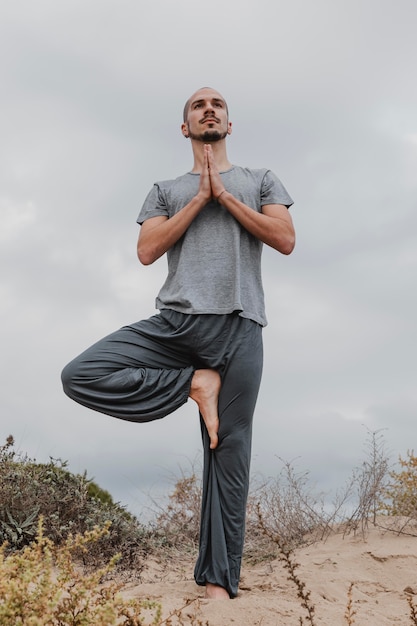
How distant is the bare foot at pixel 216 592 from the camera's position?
16.5 ft

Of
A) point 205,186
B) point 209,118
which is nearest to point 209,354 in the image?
point 205,186

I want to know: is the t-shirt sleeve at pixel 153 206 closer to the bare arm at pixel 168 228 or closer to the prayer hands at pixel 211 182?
the bare arm at pixel 168 228

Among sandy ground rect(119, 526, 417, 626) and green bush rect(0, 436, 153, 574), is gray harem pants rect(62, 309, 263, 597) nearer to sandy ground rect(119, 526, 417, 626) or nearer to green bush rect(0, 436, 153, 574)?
sandy ground rect(119, 526, 417, 626)

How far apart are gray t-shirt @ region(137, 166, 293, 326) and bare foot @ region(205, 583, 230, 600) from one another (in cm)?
179

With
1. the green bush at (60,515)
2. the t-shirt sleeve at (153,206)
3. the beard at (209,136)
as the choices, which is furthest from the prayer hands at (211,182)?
the green bush at (60,515)

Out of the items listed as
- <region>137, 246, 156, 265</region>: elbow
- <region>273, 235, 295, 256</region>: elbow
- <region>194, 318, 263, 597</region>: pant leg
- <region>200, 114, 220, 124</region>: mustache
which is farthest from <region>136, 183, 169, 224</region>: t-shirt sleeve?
<region>194, 318, 263, 597</region>: pant leg

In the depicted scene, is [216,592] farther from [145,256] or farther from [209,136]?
[209,136]

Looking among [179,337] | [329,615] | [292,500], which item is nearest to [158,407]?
[179,337]

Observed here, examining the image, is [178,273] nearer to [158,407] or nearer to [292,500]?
[158,407]

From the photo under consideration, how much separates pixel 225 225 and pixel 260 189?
1.51ft

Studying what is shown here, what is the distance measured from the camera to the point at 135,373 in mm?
5172

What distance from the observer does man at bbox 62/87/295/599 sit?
515 centimetres

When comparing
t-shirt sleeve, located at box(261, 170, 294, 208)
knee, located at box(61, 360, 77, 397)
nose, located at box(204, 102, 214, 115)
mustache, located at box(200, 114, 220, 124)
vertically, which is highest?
nose, located at box(204, 102, 214, 115)

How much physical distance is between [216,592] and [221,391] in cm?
130
